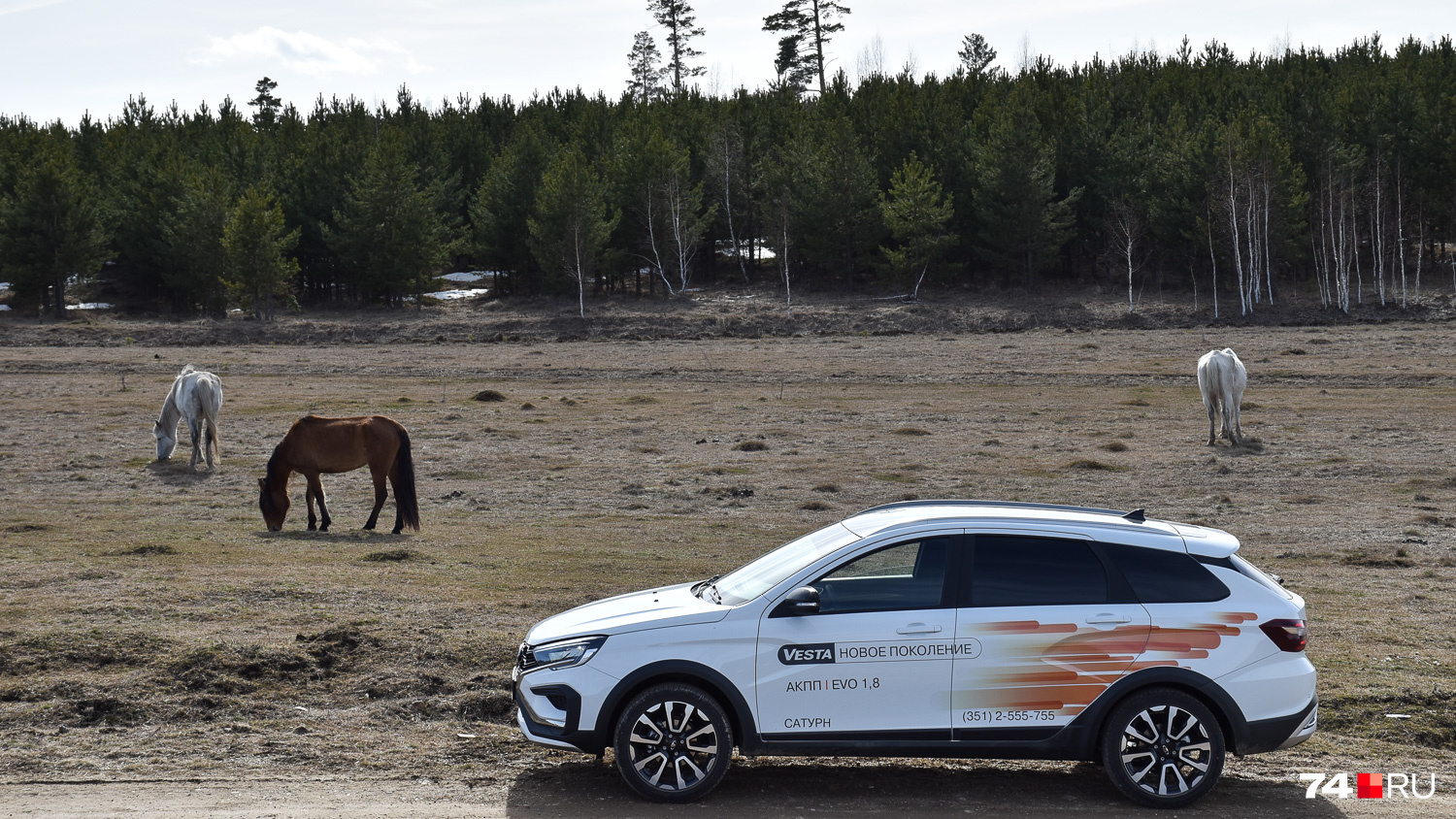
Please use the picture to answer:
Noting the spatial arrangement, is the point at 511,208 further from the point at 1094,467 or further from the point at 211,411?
the point at 1094,467

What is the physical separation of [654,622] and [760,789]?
1297 mm

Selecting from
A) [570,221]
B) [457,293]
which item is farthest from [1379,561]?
[457,293]

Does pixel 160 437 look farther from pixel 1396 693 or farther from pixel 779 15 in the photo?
pixel 779 15

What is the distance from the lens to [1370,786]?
7512mm

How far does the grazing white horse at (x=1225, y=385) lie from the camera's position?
2644 cm

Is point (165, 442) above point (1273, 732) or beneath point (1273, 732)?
above

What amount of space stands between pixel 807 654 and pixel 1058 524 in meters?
1.72

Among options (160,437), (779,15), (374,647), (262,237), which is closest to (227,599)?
(374,647)

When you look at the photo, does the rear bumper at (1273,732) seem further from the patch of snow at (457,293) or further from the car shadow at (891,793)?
the patch of snow at (457,293)

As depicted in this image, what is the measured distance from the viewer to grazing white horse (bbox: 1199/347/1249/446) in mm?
26438

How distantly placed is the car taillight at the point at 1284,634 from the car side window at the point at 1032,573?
0.96 metres

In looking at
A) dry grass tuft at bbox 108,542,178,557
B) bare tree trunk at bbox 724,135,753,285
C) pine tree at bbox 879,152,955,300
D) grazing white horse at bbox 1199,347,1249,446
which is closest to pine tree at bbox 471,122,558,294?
bare tree trunk at bbox 724,135,753,285

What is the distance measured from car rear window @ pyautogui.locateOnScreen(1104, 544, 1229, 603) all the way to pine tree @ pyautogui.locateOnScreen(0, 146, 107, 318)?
70543 millimetres

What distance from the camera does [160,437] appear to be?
960 inches
